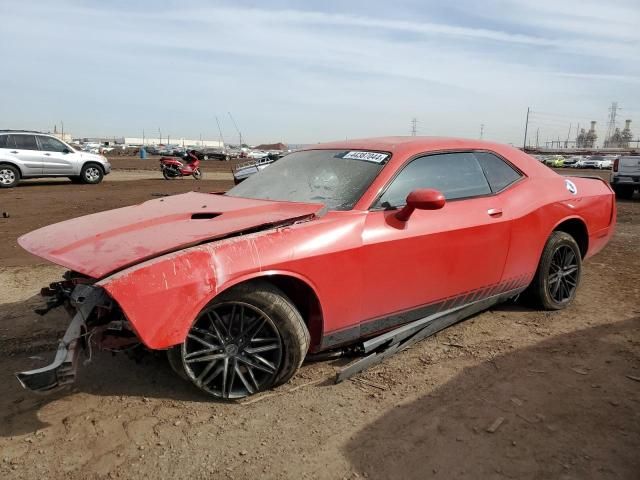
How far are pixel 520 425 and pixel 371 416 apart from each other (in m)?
0.77

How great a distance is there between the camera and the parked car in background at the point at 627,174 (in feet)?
45.3

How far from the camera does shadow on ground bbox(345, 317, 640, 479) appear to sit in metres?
2.35

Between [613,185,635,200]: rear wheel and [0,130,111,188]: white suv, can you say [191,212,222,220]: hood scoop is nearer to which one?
[0,130,111,188]: white suv

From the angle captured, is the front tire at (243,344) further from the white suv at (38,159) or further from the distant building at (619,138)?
the distant building at (619,138)

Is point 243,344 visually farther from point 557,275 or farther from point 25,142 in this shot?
point 25,142

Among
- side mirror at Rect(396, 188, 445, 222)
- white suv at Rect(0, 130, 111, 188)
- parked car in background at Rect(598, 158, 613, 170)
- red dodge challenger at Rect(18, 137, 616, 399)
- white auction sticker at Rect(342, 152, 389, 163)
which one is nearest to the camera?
red dodge challenger at Rect(18, 137, 616, 399)

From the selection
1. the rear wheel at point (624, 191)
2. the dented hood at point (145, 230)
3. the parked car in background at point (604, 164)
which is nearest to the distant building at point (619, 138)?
the parked car in background at point (604, 164)

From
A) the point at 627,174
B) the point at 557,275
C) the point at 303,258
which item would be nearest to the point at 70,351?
the point at 303,258

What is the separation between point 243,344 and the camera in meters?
2.87

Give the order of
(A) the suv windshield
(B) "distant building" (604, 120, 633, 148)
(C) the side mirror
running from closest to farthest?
(C) the side mirror
(A) the suv windshield
(B) "distant building" (604, 120, 633, 148)

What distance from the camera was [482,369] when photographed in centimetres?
332

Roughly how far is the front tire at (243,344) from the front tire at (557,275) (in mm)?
2331

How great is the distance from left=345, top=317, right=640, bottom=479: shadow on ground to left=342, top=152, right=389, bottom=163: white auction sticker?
4.93 ft

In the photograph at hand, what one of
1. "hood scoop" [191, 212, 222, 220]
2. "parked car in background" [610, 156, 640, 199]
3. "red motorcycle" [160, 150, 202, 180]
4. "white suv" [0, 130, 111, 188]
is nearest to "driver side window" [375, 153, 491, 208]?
"hood scoop" [191, 212, 222, 220]
